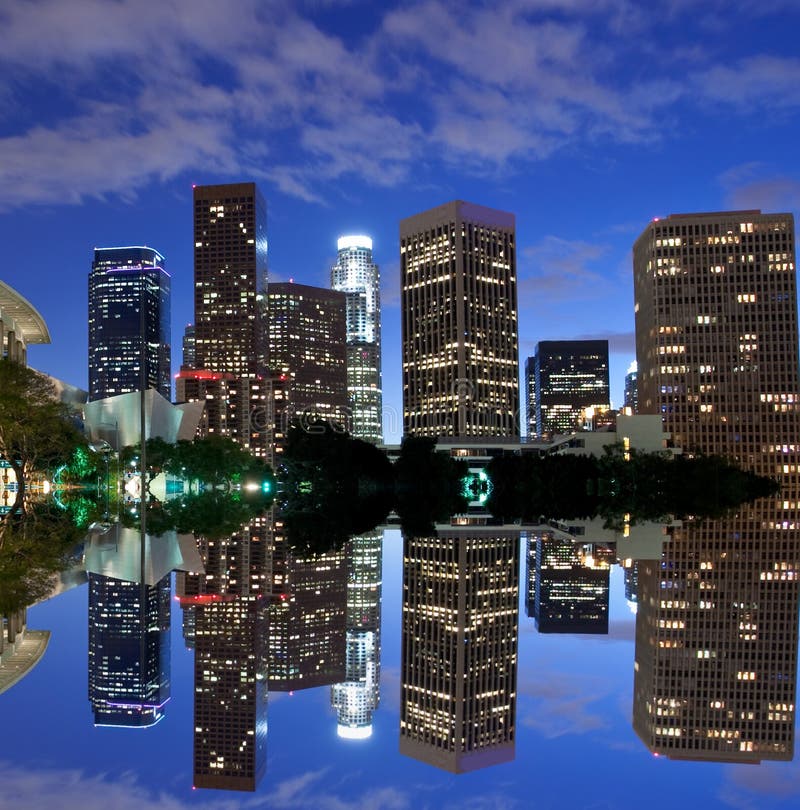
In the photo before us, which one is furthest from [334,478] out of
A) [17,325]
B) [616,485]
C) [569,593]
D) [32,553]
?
[569,593]

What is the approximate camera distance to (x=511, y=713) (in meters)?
10.3

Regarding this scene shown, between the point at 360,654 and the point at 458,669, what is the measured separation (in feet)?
5.72

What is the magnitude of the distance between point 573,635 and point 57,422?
58.1 metres

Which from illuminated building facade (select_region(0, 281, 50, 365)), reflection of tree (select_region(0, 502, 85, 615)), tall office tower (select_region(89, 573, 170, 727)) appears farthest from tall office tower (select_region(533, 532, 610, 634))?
illuminated building facade (select_region(0, 281, 50, 365))

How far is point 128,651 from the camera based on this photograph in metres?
13.0

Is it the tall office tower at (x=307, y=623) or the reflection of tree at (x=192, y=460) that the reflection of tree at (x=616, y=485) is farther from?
the tall office tower at (x=307, y=623)

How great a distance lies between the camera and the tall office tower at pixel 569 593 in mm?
16127

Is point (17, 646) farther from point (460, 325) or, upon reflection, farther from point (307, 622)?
point (460, 325)

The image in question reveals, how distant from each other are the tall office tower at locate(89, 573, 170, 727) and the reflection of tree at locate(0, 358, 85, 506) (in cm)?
3879

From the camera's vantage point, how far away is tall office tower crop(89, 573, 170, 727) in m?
10.4

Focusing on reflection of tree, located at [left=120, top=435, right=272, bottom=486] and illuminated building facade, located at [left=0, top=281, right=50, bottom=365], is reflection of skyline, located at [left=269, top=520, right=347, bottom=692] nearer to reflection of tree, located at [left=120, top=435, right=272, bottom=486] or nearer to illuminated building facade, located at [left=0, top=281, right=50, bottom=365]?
reflection of tree, located at [left=120, top=435, right=272, bottom=486]

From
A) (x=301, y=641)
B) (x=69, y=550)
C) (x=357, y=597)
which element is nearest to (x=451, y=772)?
(x=301, y=641)

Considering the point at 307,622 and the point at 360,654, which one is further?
the point at 307,622

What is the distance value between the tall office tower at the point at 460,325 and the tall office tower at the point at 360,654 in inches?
5523
